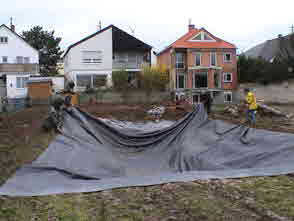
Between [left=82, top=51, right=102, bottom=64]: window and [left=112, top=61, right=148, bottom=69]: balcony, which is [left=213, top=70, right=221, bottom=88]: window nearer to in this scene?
[left=112, top=61, right=148, bottom=69]: balcony

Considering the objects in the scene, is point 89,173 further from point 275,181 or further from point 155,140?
point 275,181

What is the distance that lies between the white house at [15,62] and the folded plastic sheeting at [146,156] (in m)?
23.5

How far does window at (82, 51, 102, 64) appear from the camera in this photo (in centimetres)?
3066

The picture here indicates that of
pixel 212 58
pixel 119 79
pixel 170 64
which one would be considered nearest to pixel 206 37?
pixel 212 58

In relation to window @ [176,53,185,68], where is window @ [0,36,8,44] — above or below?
above

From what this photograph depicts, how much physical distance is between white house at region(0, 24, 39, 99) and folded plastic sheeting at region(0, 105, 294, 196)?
2351cm

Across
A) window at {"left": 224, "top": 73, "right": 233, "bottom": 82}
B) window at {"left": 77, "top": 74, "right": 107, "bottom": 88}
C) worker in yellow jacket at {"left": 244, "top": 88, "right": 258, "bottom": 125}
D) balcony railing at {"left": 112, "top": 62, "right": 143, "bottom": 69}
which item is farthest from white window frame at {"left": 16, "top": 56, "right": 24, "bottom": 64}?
worker in yellow jacket at {"left": 244, "top": 88, "right": 258, "bottom": 125}

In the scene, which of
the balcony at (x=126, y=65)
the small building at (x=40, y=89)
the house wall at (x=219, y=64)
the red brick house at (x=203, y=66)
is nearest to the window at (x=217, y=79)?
the red brick house at (x=203, y=66)

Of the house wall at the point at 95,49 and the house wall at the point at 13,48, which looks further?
the house wall at the point at 13,48

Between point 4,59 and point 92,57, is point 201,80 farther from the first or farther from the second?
point 4,59

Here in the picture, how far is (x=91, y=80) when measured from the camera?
101 ft

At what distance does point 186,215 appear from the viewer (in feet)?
12.7

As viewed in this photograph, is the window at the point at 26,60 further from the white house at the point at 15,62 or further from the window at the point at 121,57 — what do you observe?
the window at the point at 121,57

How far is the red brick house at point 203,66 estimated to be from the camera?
31484mm
